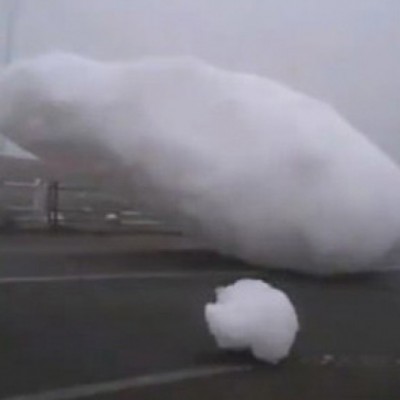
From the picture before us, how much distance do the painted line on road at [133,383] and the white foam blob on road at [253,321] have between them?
0.04 metres

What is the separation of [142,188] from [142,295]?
Answer: 0.41m

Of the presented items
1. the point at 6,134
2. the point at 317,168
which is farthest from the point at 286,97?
the point at 6,134

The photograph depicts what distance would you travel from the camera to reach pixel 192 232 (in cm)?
187

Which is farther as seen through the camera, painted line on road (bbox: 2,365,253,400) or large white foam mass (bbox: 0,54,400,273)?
large white foam mass (bbox: 0,54,400,273)

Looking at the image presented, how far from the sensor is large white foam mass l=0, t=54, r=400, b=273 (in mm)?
1719

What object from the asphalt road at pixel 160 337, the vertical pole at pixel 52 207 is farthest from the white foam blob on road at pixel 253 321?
the vertical pole at pixel 52 207

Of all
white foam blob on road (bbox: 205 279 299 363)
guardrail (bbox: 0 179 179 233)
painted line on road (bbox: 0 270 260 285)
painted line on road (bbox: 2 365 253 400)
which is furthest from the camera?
guardrail (bbox: 0 179 179 233)

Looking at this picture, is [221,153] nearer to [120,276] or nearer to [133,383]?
[120,276]

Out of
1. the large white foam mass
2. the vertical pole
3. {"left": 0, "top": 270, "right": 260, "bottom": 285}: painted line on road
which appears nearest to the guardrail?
the vertical pole

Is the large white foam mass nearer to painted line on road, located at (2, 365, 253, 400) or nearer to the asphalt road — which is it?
the asphalt road

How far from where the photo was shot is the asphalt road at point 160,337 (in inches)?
43.1

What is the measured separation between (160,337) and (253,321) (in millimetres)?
170

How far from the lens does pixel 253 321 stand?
115 centimetres

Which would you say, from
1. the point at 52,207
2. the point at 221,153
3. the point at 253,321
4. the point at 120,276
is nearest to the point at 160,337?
the point at 253,321
